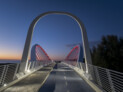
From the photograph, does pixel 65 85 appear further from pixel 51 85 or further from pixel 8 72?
pixel 8 72

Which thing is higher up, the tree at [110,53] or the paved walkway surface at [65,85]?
the tree at [110,53]

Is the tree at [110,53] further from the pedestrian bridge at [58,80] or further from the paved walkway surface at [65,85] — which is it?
the paved walkway surface at [65,85]

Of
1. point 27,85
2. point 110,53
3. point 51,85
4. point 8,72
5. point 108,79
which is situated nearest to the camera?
point 108,79

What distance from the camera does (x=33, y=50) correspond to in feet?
132

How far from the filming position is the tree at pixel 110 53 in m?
30.5

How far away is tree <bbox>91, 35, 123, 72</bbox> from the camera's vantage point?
30.5 metres

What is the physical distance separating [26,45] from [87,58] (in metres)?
7.76

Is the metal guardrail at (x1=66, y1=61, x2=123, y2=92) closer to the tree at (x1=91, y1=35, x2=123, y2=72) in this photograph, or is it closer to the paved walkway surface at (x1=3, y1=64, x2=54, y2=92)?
the paved walkway surface at (x1=3, y1=64, x2=54, y2=92)

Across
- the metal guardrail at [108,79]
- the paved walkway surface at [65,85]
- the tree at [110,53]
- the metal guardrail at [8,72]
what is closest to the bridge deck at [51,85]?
the paved walkway surface at [65,85]

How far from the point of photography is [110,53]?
33438mm

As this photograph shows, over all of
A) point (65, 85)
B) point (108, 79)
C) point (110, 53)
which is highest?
point (110, 53)

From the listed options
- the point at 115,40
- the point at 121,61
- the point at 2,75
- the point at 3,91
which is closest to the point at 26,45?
the point at 2,75

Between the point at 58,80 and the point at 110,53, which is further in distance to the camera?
the point at 110,53

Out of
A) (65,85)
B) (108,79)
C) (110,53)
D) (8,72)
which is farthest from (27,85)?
(110,53)
